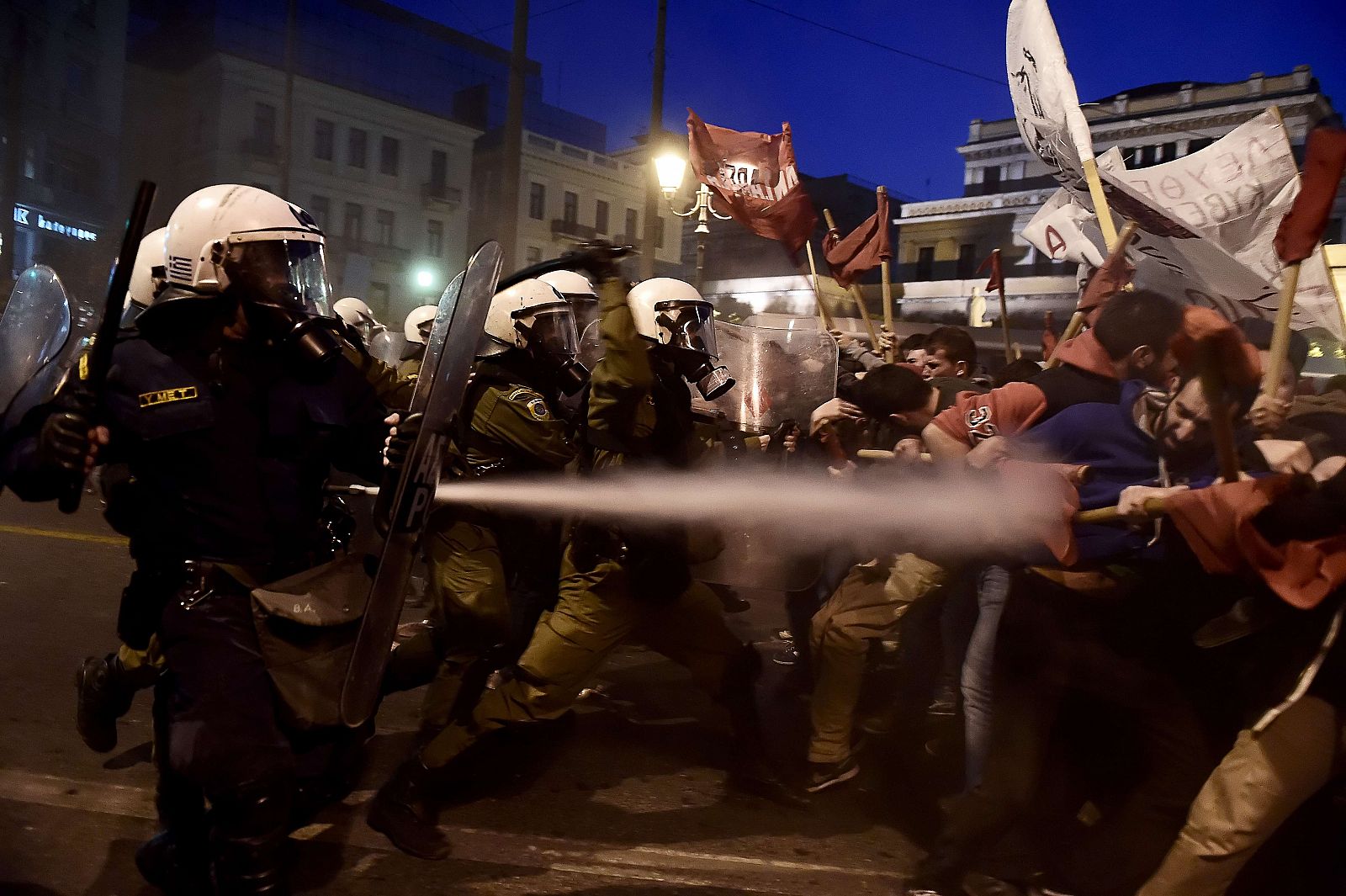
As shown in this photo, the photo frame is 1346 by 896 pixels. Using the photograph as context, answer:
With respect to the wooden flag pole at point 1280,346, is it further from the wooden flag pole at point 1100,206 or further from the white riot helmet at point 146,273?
the white riot helmet at point 146,273

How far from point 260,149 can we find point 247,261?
41.3 m

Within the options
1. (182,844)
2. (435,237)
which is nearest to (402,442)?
(182,844)

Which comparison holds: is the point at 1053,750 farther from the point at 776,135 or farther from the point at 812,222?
the point at 776,135

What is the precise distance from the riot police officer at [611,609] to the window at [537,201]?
135ft

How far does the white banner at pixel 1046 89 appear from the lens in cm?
460

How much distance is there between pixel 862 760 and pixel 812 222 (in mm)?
3809

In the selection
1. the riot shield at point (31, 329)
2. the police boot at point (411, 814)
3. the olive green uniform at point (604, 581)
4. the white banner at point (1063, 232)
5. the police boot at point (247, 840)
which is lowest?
the police boot at point (411, 814)

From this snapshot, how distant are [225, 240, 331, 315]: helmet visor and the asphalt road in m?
1.77

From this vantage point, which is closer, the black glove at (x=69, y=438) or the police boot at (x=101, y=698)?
the black glove at (x=69, y=438)

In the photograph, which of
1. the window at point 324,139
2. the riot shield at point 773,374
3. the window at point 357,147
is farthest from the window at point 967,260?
the riot shield at point 773,374

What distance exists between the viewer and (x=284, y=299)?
2.68 metres

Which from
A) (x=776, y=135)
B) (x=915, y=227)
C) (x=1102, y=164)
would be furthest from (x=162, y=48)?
(x=1102, y=164)

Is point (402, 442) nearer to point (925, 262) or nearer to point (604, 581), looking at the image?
point (604, 581)

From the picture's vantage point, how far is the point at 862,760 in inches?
165
